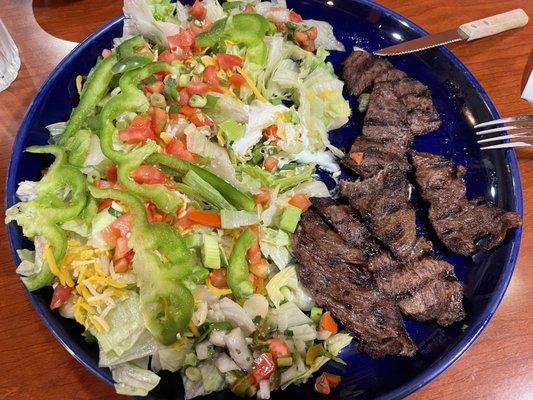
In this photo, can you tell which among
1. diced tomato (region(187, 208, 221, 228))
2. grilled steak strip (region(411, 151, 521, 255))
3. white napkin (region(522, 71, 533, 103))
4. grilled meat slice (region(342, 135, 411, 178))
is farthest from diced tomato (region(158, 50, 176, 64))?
white napkin (region(522, 71, 533, 103))

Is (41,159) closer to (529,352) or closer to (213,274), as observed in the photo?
(213,274)

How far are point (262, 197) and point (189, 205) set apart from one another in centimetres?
44

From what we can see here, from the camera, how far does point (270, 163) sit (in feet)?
10.2

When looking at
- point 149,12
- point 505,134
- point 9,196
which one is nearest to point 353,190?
point 505,134

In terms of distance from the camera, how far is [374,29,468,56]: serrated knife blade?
3449 mm

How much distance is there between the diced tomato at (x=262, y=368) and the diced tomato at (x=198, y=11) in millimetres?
2348

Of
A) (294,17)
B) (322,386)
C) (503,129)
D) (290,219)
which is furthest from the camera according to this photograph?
(294,17)

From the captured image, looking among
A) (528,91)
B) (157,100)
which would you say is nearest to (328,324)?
(157,100)

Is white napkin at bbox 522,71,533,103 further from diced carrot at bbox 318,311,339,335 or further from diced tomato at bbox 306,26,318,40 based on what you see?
diced carrot at bbox 318,311,339,335

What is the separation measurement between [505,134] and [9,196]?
9.95 ft

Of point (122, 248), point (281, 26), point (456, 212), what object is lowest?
point (122, 248)

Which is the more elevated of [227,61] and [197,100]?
[227,61]

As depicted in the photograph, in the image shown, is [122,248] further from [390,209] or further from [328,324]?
[390,209]

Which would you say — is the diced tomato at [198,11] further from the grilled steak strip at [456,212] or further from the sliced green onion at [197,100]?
the grilled steak strip at [456,212]
